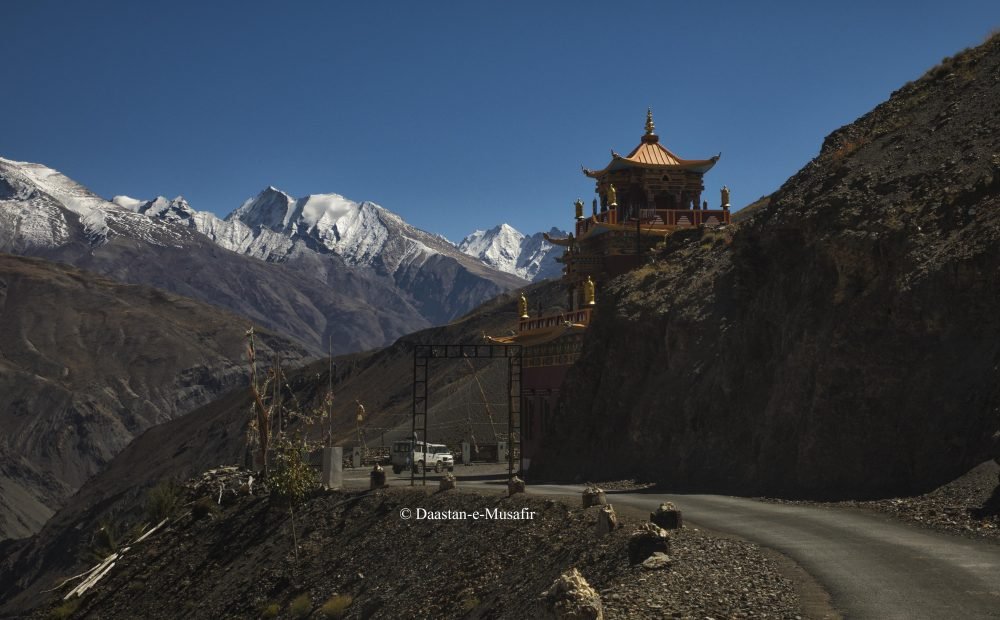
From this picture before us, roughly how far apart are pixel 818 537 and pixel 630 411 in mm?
17750

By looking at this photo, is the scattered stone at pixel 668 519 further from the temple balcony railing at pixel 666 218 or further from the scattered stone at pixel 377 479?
the temple balcony railing at pixel 666 218

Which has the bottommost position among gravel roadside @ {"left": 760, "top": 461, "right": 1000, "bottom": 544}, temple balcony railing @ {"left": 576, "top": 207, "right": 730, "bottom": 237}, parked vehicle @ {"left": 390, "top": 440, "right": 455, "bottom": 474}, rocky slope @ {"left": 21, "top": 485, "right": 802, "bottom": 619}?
rocky slope @ {"left": 21, "top": 485, "right": 802, "bottom": 619}

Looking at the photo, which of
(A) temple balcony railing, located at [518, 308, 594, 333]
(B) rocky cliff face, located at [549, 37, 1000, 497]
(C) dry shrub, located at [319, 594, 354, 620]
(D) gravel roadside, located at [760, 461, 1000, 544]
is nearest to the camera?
(D) gravel roadside, located at [760, 461, 1000, 544]

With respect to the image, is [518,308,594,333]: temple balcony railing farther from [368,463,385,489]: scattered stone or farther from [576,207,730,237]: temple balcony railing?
[368,463,385,489]: scattered stone

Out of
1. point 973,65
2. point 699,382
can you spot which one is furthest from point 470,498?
point 973,65

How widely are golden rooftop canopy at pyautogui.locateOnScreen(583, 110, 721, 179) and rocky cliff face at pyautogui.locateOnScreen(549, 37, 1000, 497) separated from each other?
13189 millimetres

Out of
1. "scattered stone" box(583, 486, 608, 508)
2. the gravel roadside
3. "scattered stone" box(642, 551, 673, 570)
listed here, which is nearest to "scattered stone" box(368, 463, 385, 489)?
"scattered stone" box(583, 486, 608, 508)

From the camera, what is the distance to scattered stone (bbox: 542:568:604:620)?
15.4 m

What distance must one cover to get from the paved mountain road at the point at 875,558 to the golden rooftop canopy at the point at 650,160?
29.2 m

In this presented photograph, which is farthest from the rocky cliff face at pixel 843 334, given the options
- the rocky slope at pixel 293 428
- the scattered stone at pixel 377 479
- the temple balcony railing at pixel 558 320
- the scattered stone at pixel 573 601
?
the rocky slope at pixel 293 428

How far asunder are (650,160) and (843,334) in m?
27.5

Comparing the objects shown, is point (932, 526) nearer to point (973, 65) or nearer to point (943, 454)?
point (943, 454)

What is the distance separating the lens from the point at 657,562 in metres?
19.7

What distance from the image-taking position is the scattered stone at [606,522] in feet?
77.4
